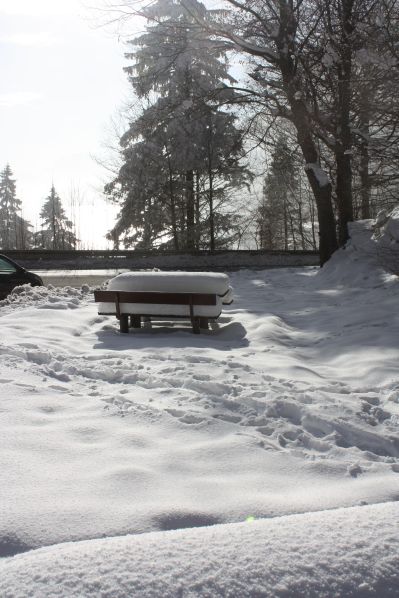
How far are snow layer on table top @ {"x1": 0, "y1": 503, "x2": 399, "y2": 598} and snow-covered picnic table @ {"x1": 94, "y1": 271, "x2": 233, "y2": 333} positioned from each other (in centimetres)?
546

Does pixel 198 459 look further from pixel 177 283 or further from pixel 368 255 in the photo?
pixel 368 255

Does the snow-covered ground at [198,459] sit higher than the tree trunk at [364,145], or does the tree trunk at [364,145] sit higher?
the tree trunk at [364,145]

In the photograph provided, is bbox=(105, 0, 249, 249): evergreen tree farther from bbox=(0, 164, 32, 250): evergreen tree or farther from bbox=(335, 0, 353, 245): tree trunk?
bbox=(0, 164, 32, 250): evergreen tree

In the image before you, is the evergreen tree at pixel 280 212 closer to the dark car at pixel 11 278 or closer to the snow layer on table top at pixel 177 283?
the dark car at pixel 11 278

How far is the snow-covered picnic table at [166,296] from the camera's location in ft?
23.9

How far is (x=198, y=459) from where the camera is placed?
331 centimetres

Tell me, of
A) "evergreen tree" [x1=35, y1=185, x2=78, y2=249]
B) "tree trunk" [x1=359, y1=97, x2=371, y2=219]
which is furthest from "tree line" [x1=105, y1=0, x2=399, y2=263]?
"evergreen tree" [x1=35, y1=185, x2=78, y2=249]

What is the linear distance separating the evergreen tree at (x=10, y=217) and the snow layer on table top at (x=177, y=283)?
53.4m

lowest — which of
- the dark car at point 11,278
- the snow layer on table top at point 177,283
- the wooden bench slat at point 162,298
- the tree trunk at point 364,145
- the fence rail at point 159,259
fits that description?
the wooden bench slat at point 162,298

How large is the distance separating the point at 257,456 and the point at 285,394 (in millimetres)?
1266

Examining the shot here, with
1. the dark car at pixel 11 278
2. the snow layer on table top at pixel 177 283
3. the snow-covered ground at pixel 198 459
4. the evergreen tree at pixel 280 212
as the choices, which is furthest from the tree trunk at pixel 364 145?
the dark car at pixel 11 278

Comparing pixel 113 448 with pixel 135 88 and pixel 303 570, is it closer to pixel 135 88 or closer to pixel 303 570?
pixel 303 570

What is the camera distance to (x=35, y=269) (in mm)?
23344

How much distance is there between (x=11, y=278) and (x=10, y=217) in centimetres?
5197
